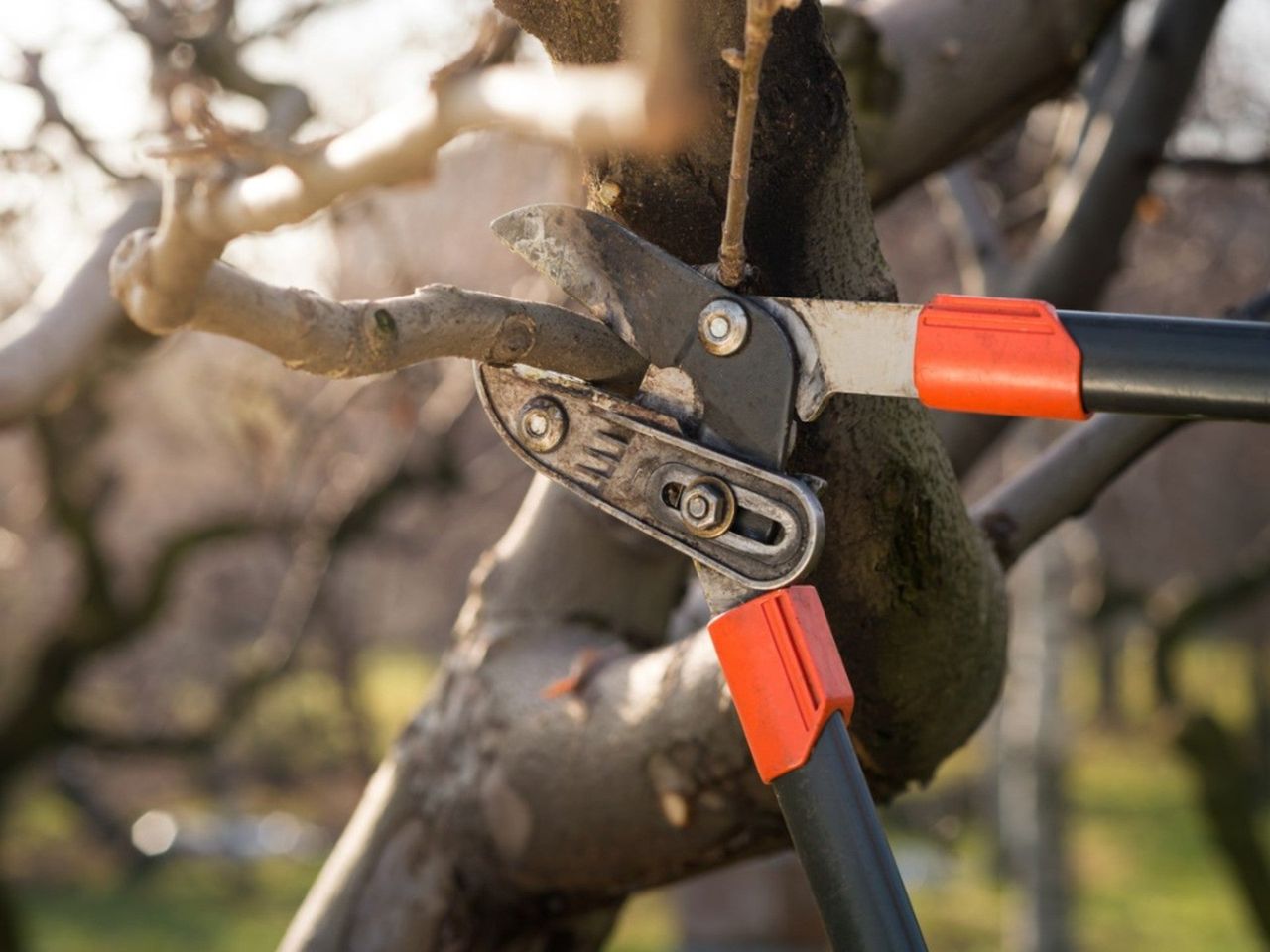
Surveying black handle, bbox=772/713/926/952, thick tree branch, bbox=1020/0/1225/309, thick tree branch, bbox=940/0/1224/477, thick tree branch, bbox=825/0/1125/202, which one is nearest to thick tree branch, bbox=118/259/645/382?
black handle, bbox=772/713/926/952

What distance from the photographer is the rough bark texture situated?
1450mm

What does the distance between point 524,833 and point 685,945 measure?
16.7ft

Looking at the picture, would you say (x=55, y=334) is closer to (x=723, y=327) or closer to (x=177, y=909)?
(x=723, y=327)

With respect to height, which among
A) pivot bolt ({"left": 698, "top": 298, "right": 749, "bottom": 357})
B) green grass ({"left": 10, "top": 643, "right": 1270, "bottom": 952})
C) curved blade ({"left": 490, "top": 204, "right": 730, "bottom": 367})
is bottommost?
green grass ({"left": 10, "top": 643, "right": 1270, "bottom": 952})

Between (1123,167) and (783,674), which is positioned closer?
(783,674)

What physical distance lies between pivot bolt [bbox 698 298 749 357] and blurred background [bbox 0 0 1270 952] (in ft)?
4.51

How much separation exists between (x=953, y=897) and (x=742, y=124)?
13692mm

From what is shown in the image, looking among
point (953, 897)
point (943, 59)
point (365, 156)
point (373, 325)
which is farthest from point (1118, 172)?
point (953, 897)

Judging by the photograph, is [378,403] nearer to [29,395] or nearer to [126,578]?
[126,578]

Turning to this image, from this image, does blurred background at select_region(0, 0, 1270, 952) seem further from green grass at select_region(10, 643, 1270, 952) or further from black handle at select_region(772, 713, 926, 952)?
black handle at select_region(772, 713, 926, 952)

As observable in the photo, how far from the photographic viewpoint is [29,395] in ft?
7.77

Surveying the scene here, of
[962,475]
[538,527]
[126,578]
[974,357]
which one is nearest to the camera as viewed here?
[974,357]

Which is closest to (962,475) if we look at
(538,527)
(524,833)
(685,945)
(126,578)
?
(538,527)

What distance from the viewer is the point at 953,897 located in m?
13.8
